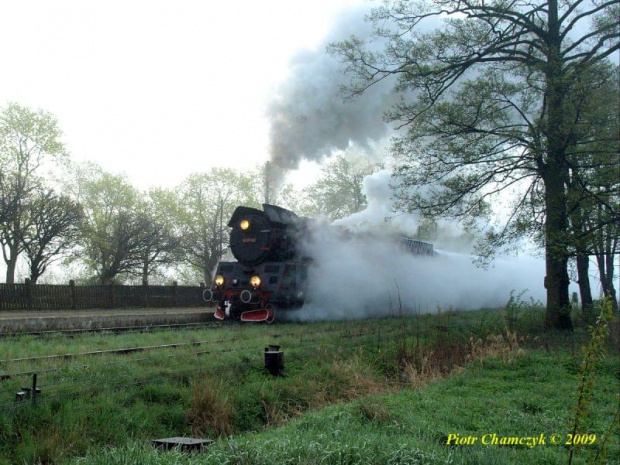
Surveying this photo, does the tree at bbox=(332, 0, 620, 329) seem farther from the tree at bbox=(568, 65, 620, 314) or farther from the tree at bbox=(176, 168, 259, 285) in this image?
the tree at bbox=(176, 168, 259, 285)

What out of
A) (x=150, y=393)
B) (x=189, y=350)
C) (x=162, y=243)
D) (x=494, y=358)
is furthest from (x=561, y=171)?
(x=162, y=243)

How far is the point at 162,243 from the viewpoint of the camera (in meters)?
38.1

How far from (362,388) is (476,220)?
9.21m

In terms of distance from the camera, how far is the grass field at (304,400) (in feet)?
15.9

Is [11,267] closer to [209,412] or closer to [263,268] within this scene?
[263,268]

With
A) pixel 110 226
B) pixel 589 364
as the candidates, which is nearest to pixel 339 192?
pixel 110 226

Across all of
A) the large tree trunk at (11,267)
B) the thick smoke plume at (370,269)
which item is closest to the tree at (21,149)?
the large tree trunk at (11,267)

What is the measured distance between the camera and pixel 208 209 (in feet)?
148

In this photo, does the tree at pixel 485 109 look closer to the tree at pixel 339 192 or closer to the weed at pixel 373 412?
the weed at pixel 373 412

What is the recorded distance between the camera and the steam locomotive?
55.4 feet

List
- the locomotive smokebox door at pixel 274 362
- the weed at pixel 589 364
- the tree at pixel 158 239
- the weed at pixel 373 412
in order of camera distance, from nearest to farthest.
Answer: the weed at pixel 589 364 < the weed at pixel 373 412 < the locomotive smokebox door at pixel 274 362 < the tree at pixel 158 239

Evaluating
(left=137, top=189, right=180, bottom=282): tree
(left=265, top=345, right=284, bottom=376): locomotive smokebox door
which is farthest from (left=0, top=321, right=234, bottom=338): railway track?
(left=137, top=189, right=180, bottom=282): tree

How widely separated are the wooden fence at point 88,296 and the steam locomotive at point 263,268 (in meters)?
7.67

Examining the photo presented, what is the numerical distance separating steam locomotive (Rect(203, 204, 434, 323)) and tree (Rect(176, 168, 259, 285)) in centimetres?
2369
